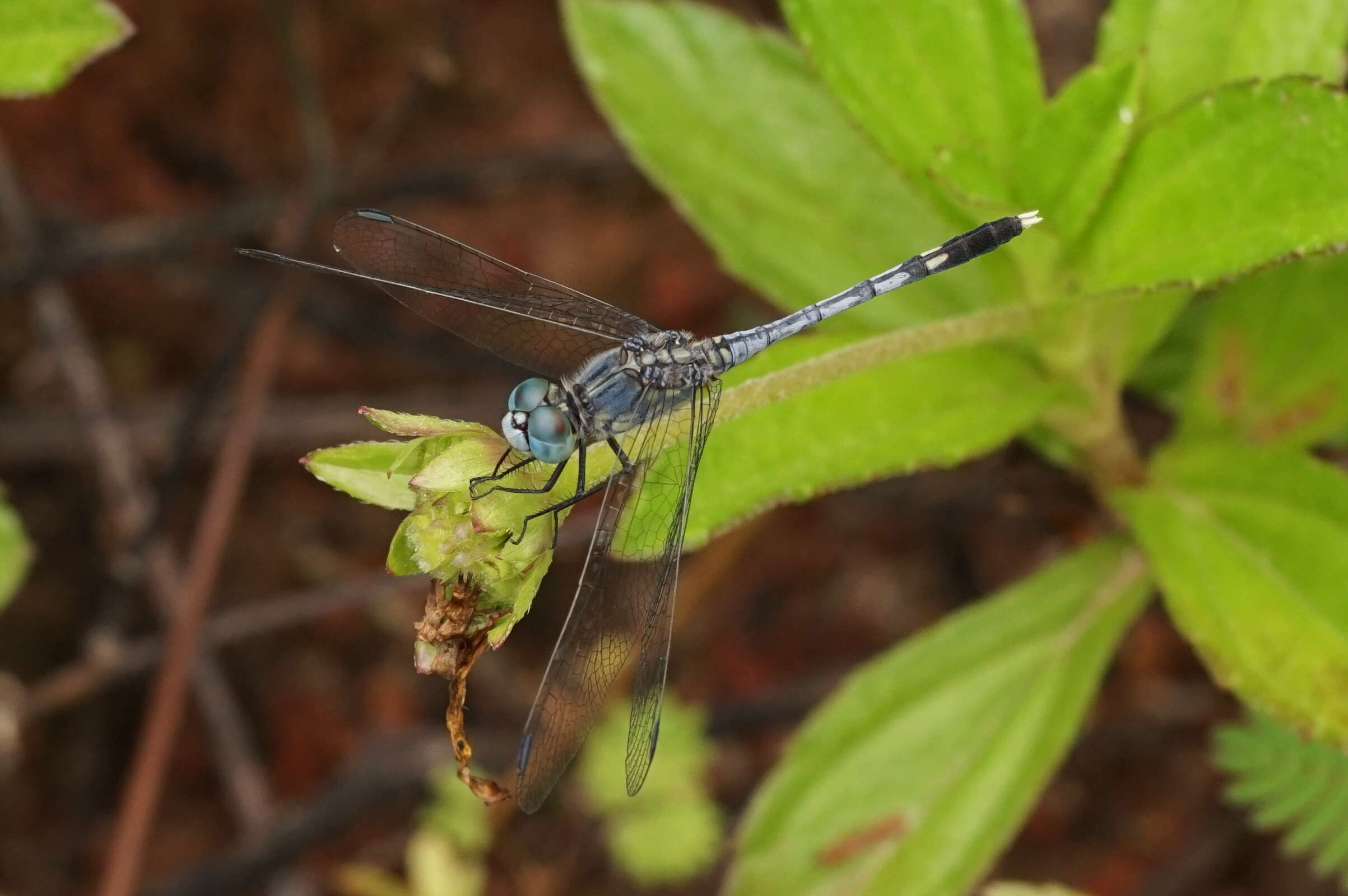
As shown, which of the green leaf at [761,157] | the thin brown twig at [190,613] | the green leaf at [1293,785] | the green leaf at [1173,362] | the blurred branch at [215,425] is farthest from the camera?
the blurred branch at [215,425]

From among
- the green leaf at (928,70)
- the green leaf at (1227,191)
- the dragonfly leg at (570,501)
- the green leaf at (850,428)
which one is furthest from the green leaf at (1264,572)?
the dragonfly leg at (570,501)

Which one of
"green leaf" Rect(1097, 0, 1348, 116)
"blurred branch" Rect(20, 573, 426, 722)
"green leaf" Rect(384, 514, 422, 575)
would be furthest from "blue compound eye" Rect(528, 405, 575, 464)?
"blurred branch" Rect(20, 573, 426, 722)

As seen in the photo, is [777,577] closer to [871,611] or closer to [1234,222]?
[871,611]

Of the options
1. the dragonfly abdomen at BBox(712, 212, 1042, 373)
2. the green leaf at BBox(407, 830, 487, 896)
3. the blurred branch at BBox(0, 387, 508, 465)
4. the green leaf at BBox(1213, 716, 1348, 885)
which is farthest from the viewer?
the blurred branch at BBox(0, 387, 508, 465)

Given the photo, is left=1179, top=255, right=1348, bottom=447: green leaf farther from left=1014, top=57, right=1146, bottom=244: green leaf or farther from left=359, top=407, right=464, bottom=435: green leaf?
left=359, top=407, right=464, bottom=435: green leaf

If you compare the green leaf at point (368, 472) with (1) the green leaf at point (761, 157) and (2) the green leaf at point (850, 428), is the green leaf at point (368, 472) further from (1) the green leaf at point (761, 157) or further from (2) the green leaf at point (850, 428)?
(1) the green leaf at point (761, 157)
